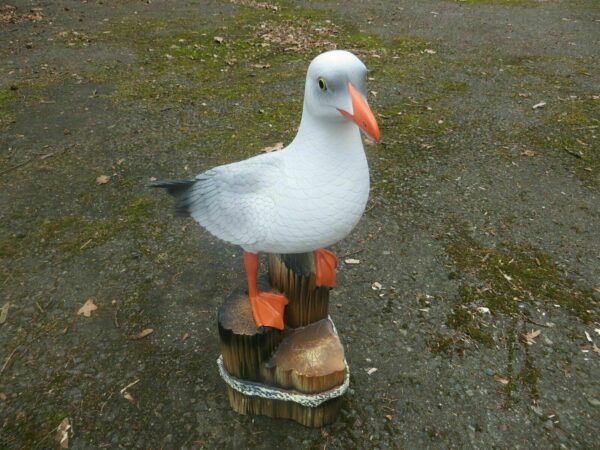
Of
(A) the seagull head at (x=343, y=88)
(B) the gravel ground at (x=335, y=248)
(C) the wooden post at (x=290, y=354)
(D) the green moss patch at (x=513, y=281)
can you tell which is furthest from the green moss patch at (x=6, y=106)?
(D) the green moss patch at (x=513, y=281)

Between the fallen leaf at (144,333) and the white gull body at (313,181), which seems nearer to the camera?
the white gull body at (313,181)

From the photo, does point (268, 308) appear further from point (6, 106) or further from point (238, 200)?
point (6, 106)

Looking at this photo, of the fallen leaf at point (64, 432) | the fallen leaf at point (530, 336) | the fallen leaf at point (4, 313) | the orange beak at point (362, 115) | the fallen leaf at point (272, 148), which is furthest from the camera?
the fallen leaf at point (272, 148)

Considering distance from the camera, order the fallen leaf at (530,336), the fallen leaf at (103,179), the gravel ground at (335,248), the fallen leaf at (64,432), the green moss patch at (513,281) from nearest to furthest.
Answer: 1. the fallen leaf at (64,432)
2. the gravel ground at (335,248)
3. the fallen leaf at (530,336)
4. the green moss patch at (513,281)
5. the fallen leaf at (103,179)

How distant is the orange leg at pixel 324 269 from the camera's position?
7.57ft

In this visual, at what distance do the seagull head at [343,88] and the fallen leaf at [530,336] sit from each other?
2050 mm

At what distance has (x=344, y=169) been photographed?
1823 millimetres

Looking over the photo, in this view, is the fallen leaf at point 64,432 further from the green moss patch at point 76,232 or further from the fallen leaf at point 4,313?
the green moss patch at point 76,232

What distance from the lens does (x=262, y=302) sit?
2.31 m

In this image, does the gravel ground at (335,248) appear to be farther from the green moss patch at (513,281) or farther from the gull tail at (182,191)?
the gull tail at (182,191)

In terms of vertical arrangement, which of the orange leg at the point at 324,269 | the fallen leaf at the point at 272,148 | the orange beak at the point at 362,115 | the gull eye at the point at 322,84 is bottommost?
the fallen leaf at the point at 272,148

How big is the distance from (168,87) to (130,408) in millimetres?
4445

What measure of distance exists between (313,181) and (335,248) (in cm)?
190

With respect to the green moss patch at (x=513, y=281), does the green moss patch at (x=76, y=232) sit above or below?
above
